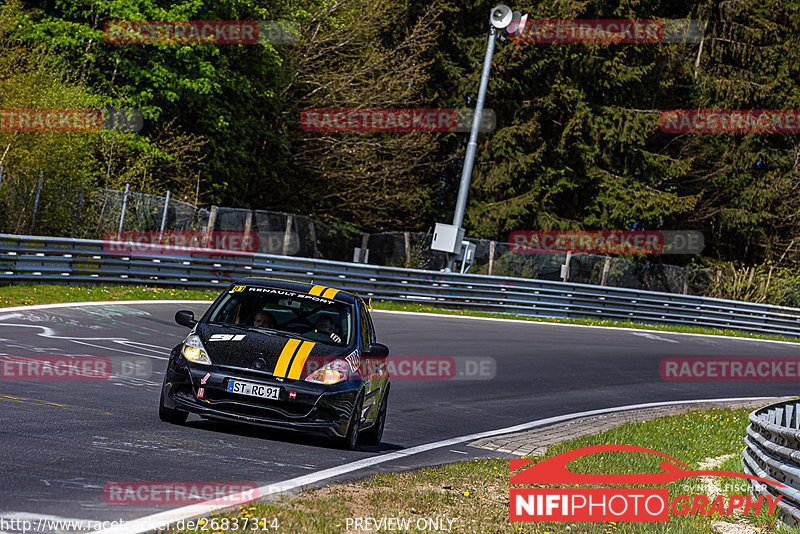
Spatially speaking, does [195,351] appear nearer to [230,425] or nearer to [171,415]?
[171,415]

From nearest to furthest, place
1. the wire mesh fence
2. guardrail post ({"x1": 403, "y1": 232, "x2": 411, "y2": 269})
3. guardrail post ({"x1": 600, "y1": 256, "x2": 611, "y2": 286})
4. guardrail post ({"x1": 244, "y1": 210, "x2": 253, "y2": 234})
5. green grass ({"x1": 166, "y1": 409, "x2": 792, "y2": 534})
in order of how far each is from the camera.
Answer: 1. green grass ({"x1": 166, "y1": 409, "x2": 792, "y2": 534})
2. the wire mesh fence
3. guardrail post ({"x1": 244, "y1": 210, "x2": 253, "y2": 234})
4. guardrail post ({"x1": 403, "y1": 232, "x2": 411, "y2": 269})
5. guardrail post ({"x1": 600, "y1": 256, "x2": 611, "y2": 286})

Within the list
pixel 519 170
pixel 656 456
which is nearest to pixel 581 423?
pixel 656 456

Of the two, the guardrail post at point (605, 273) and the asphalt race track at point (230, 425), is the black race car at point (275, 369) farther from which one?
the guardrail post at point (605, 273)

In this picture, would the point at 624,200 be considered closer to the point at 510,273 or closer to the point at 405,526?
the point at 510,273

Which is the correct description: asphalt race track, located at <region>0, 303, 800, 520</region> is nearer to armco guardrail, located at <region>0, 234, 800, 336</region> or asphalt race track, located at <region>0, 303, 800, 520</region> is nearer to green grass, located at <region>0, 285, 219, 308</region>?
green grass, located at <region>0, 285, 219, 308</region>

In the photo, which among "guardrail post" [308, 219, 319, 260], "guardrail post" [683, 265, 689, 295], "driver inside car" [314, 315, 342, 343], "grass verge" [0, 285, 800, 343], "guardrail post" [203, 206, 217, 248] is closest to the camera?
"driver inside car" [314, 315, 342, 343]

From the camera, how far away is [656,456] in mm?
11148

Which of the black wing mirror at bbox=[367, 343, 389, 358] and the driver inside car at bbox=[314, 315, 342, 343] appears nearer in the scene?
the black wing mirror at bbox=[367, 343, 389, 358]

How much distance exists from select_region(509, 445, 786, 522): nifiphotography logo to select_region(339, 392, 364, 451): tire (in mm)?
1457

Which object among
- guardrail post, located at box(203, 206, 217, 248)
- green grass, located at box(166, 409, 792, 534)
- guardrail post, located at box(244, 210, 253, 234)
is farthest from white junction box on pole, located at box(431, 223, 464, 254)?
green grass, located at box(166, 409, 792, 534)

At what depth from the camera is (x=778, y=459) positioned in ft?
27.0

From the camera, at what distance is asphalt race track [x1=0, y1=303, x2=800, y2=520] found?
6723 mm

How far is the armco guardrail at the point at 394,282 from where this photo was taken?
20172 mm

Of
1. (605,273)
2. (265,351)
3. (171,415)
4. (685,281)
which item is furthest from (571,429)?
(685,281)
